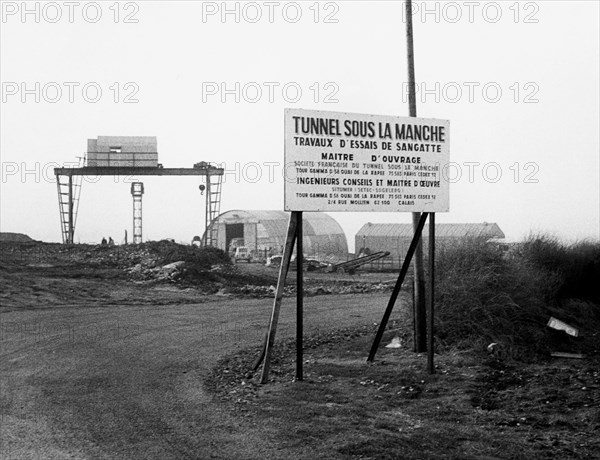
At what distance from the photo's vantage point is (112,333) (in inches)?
585

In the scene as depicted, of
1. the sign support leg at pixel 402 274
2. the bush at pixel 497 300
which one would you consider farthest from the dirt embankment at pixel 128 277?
the sign support leg at pixel 402 274

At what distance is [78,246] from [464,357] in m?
32.5

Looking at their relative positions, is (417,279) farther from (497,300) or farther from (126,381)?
(126,381)

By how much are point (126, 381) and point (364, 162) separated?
13.9 feet

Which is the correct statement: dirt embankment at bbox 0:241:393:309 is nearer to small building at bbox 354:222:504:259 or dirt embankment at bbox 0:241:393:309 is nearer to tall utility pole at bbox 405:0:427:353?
tall utility pole at bbox 405:0:427:353

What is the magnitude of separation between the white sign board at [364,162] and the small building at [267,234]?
4224 cm

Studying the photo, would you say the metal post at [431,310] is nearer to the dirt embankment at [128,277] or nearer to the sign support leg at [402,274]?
the sign support leg at [402,274]

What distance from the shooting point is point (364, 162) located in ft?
33.7

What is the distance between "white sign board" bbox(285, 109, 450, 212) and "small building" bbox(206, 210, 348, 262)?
139 feet

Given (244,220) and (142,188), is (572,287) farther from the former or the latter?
(244,220)

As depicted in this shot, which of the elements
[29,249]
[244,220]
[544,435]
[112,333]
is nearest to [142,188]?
A: [29,249]

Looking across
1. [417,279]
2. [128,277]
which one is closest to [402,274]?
[417,279]

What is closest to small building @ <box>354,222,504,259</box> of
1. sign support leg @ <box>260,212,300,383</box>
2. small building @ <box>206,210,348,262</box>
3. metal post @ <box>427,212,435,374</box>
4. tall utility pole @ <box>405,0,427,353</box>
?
small building @ <box>206,210,348,262</box>

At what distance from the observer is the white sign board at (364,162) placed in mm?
9805
